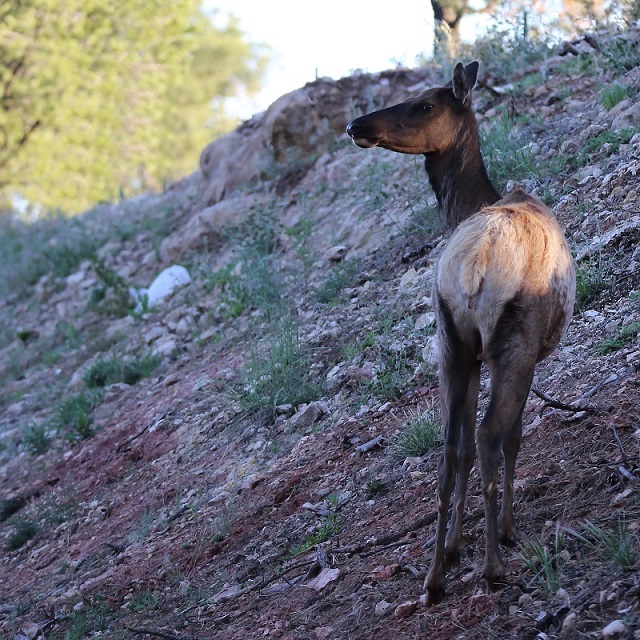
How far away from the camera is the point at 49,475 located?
8.88 metres

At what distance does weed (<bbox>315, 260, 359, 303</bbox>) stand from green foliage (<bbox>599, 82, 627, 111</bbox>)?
8.54ft

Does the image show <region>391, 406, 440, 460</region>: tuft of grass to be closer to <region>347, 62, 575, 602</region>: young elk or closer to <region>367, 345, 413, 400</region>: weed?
<region>367, 345, 413, 400</region>: weed

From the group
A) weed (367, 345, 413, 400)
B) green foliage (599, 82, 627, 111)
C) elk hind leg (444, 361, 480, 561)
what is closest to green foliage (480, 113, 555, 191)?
green foliage (599, 82, 627, 111)

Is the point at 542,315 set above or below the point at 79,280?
below

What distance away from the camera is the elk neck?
18.3 feet

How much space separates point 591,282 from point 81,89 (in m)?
20.6

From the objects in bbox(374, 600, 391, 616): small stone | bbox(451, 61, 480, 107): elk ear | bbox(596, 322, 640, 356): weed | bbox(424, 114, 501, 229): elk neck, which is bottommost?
bbox(374, 600, 391, 616): small stone

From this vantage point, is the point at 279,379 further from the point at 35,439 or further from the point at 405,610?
the point at 405,610

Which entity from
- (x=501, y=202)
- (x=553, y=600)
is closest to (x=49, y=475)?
(x=501, y=202)

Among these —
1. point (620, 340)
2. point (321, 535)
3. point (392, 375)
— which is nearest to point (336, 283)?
point (392, 375)

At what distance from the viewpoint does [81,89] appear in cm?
2481

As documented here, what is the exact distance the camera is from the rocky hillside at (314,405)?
4.60m

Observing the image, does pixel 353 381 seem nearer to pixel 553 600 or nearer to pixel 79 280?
pixel 553 600

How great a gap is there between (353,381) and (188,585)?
2085 millimetres
